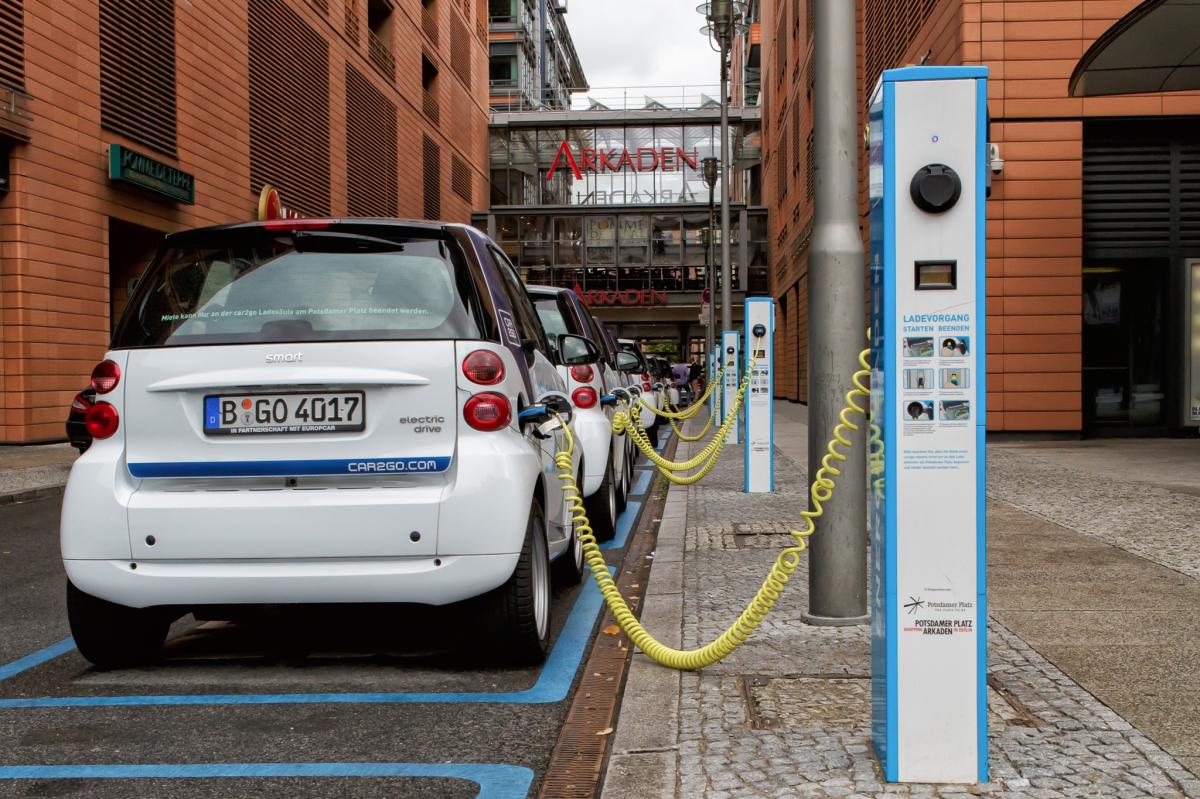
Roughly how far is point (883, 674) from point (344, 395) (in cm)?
218

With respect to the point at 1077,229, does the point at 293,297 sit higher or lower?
lower

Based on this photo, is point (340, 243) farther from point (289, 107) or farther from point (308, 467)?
point (289, 107)

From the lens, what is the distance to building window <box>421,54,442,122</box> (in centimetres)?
4228

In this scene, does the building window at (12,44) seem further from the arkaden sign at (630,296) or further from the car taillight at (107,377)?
the arkaden sign at (630,296)

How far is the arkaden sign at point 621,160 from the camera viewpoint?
5378 centimetres

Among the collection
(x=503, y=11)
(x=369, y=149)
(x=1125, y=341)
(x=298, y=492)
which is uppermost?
(x=503, y=11)

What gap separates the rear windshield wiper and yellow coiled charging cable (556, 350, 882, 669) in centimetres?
112

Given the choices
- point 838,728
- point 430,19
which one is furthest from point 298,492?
point 430,19

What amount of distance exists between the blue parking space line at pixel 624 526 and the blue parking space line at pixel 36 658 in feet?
12.2

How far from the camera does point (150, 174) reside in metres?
21.3

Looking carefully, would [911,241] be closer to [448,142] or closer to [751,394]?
[751,394]

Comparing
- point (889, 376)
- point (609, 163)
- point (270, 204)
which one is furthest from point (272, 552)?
point (609, 163)

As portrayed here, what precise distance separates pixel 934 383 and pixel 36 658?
3.96 meters

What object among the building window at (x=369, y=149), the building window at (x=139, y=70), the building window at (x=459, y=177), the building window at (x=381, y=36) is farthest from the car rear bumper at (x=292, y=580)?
the building window at (x=459, y=177)
